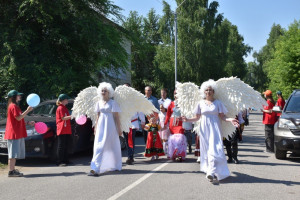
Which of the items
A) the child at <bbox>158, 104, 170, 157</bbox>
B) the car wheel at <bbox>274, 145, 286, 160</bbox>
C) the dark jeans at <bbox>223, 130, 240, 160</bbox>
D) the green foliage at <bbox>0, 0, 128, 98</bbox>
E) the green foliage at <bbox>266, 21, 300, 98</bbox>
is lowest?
the car wheel at <bbox>274, 145, 286, 160</bbox>

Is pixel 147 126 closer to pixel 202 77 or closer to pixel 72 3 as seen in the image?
pixel 72 3

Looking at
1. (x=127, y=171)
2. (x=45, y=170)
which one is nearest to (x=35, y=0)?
(x=45, y=170)

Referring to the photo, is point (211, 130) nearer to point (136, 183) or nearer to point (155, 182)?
point (155, 182)

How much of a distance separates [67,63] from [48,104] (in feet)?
20.1

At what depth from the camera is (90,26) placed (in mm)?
16734

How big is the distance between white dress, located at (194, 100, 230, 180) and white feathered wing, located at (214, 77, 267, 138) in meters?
0.45

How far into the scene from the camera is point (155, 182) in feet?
22.4

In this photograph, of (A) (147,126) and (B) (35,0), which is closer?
(A) (147,126)

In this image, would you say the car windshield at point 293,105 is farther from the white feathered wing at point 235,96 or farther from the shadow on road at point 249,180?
the shadow on road at point 249,180

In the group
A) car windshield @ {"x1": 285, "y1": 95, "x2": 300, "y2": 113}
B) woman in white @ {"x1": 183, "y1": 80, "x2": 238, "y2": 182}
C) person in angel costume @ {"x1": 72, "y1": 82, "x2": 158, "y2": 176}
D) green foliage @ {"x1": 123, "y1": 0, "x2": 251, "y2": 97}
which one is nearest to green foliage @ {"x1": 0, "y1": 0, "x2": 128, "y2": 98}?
person in angel costume @ {"x1": 72, "y1": 82, "x2": 158, "y2": 176}

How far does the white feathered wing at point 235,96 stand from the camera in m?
7.53

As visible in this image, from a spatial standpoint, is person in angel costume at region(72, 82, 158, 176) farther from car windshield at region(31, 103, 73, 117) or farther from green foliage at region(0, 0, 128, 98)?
green foliage at region(0, 0, 128, 98)

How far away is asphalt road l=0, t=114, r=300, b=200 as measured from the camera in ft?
19.2

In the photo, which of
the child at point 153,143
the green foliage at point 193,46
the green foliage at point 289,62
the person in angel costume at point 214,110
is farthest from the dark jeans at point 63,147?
the green foliage at point 289,62
